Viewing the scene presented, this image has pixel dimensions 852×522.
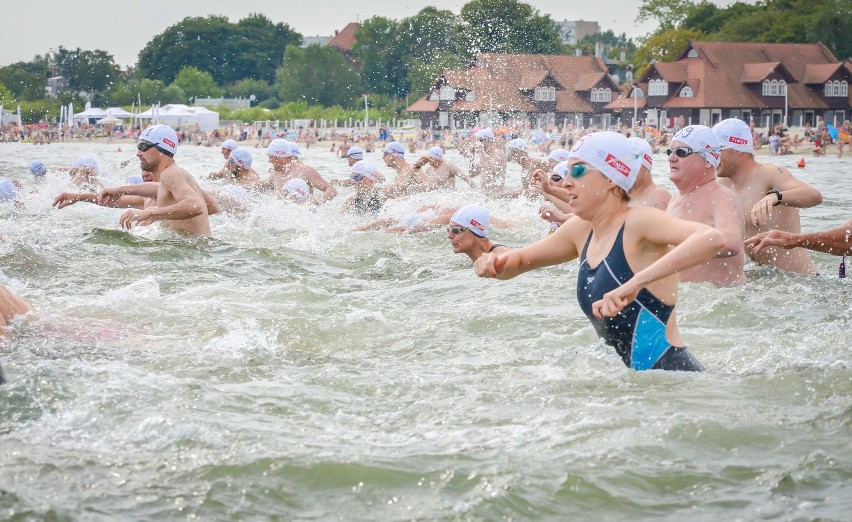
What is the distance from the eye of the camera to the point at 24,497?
3.94m

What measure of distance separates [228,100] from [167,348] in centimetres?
10017

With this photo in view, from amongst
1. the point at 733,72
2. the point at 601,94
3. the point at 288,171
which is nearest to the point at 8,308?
the point at 288,171

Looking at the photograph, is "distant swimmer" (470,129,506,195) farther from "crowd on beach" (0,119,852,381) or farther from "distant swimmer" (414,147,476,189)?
"crowd on beach" (0,119,852,381)

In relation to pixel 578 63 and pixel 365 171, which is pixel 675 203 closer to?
pixel 365 171

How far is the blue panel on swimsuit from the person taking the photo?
16.3ft

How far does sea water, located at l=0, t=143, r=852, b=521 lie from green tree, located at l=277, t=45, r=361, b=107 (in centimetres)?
9307

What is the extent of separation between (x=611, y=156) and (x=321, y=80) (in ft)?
322

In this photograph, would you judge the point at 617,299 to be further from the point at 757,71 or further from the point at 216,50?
the point at 216,50

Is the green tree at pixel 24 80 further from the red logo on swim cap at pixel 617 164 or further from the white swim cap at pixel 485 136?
the red logo on swim cap at pixel 617 164

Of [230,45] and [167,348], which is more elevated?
[230,45]

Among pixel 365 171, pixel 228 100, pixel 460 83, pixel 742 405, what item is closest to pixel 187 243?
pixel 365 171

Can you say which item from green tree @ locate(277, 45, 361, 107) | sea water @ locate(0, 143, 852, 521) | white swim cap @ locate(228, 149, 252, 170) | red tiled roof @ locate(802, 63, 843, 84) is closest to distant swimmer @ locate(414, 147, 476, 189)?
white swim cap @ locate(228, 149, 252, 170)

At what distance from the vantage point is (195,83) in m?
106

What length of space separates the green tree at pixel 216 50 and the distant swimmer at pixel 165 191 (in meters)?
107
